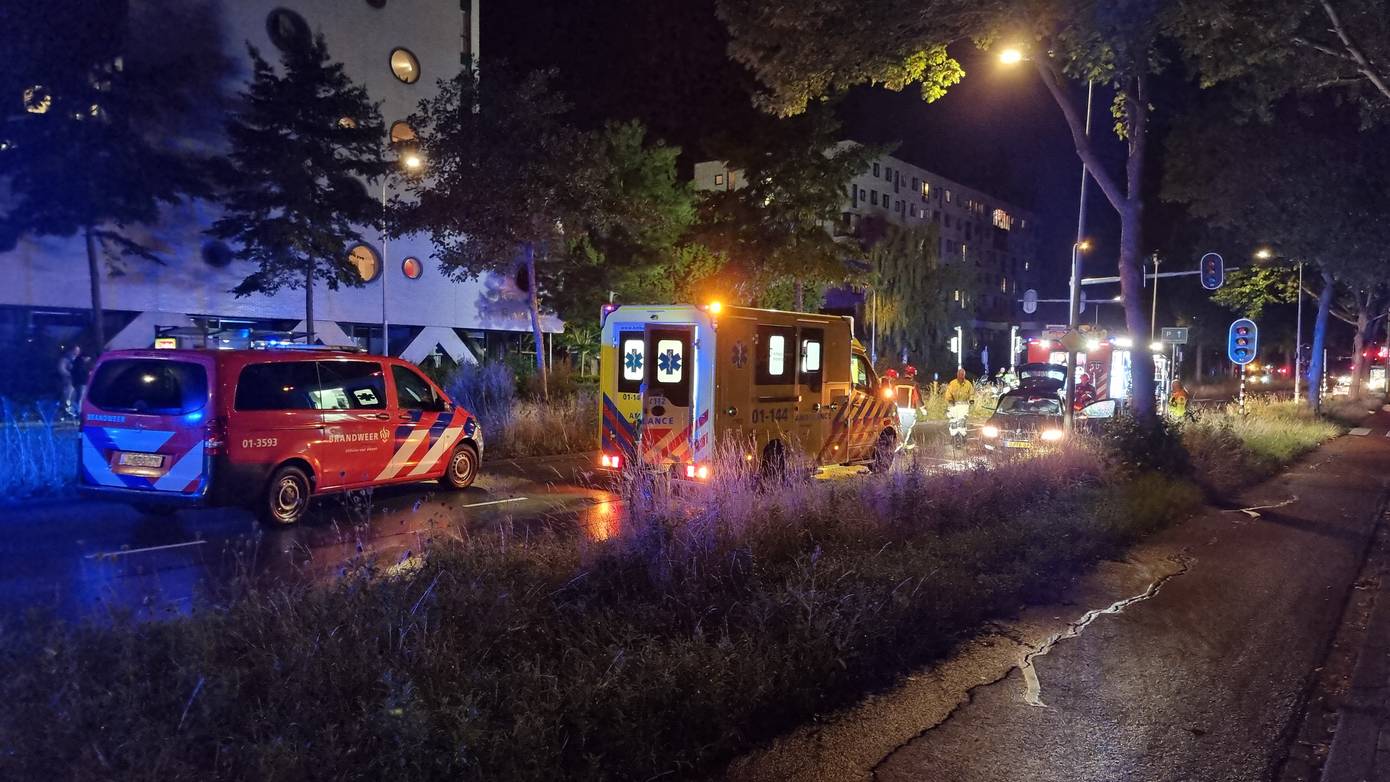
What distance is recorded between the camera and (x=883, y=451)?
617 inches

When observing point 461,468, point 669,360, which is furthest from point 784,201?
point 461,468

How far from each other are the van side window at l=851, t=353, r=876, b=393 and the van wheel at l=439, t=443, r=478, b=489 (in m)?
5.96

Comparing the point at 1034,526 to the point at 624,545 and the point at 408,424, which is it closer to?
the point at 624,545

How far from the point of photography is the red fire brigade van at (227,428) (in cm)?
941

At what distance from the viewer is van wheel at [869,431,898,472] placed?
14727mm

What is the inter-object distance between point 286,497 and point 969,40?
35.4 ft

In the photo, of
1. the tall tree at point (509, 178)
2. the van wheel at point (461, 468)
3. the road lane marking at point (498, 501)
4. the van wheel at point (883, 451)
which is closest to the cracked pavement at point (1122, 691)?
the van wheel at point (883, 451)

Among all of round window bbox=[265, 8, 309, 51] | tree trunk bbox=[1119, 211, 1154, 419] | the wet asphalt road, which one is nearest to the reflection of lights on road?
the wet asphalt road

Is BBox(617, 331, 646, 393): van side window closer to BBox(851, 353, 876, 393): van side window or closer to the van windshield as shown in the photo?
BBox(851, 353, 876, 393): van side window

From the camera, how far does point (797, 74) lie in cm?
1267

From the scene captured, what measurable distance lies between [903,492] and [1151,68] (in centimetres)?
745

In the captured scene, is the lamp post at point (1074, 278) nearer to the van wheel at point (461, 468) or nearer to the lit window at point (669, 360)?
the lit window at point (669, 360)

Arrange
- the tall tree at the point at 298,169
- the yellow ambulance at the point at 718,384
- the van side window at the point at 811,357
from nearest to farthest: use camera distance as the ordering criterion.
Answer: the yellow ambulance at the point at 718,384, the van side window at the point at 811,357, the tall tree at the point at 298,169

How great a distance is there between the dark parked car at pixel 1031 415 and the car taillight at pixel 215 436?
11034 millimetres
